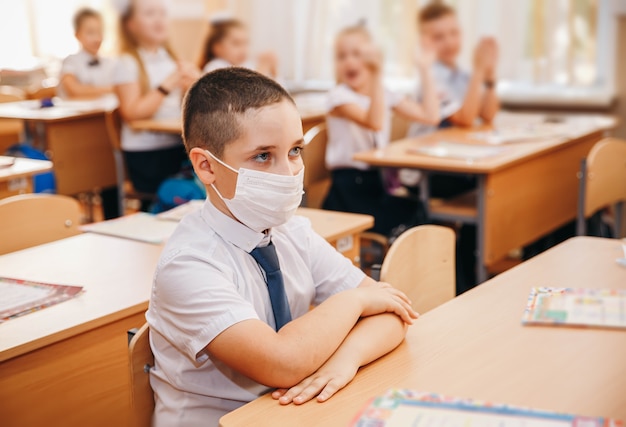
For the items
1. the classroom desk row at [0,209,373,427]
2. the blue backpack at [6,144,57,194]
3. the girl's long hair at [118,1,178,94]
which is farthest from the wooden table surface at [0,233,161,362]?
the blue backpack at [6,144,57,194]

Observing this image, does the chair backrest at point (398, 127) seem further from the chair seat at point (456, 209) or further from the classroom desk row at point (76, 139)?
the chair seat at point (456, 209)

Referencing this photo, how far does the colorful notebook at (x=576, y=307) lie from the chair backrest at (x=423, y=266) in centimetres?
26

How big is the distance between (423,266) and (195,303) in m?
0.67

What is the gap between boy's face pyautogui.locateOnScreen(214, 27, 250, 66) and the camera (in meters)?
4.58

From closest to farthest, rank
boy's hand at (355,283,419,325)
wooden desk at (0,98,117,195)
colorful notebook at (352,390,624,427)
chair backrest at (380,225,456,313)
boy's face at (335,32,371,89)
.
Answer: colorful notebook at (352,390,624,427)
boy's hand at (355,283,419,325)
chair backrest at (380,225,456,313)
boy's face at (335,32,371,89)
wooden desk at (0,98,117,195)

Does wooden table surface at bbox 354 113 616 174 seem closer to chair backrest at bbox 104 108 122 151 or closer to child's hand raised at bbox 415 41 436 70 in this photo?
child's hand raised at bbox 415 41 436 70

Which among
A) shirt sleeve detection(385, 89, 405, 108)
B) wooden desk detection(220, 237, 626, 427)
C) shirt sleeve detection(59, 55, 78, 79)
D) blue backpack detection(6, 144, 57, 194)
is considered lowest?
blue backpack detection(6, 144, 57, 194)

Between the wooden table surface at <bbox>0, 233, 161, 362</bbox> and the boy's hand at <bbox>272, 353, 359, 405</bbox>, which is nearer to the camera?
the boy's hand at <bbox>272, 353, 359, 405</bbox>

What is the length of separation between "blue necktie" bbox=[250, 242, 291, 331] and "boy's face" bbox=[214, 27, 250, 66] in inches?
129

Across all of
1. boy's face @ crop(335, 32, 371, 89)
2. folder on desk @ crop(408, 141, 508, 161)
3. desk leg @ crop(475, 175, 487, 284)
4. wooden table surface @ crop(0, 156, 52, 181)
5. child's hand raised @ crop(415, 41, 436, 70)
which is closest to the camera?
wooden table surface @ crop(0, 156, 52, 181)

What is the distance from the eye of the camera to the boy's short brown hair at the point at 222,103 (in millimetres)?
1361

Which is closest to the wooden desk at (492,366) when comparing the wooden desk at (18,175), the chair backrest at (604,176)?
the chair backrest at (604,176)

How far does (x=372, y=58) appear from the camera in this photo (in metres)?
3.55

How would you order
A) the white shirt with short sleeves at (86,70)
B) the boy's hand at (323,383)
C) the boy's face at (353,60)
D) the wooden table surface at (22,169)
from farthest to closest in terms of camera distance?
the white shirt with short sleeves at (86,70) → the boy's face at (353,60) → the wooden table surface at (22,169) → the boy's hand at (323,383)
